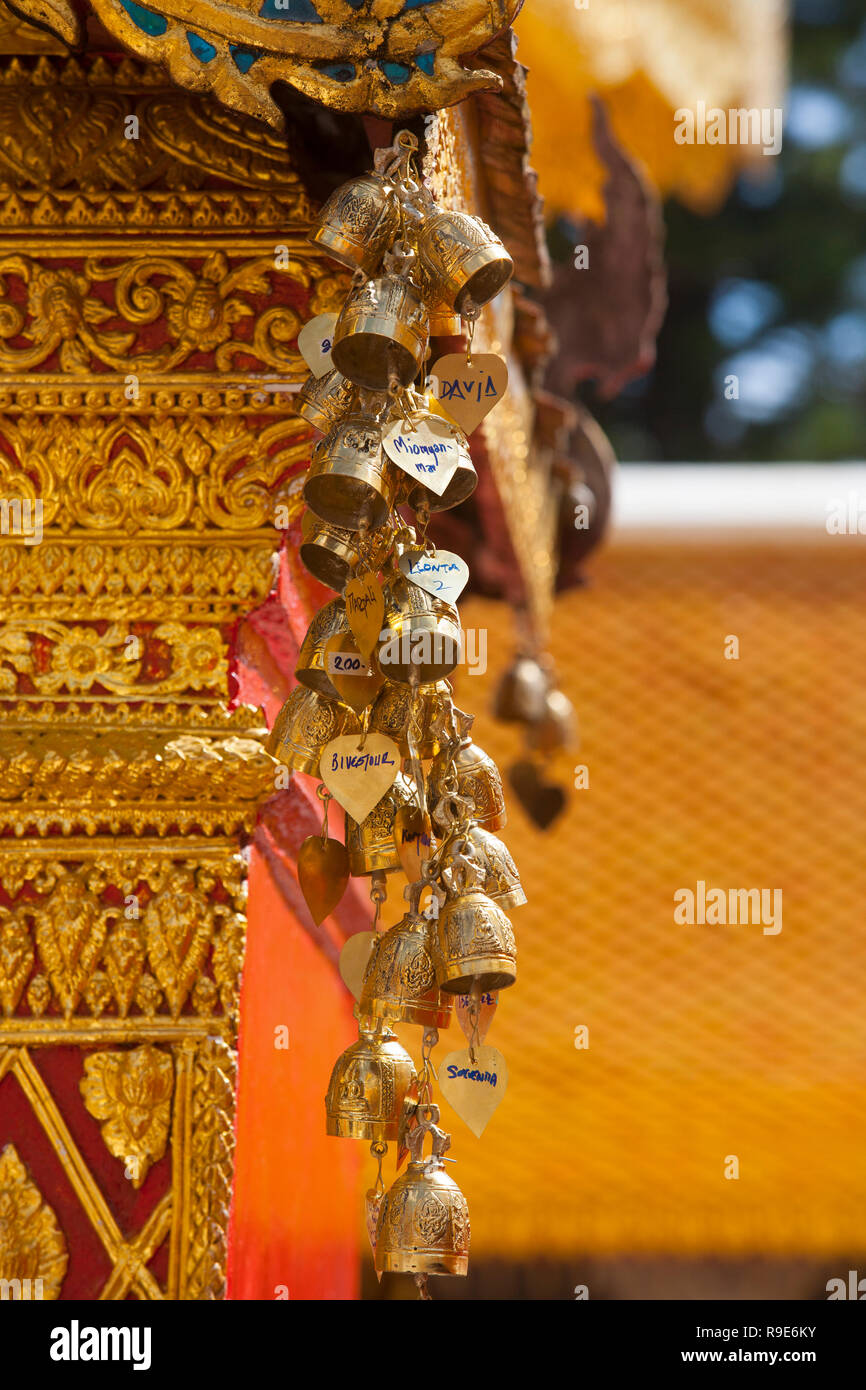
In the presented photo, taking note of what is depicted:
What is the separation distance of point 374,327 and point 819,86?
10329 millimetres

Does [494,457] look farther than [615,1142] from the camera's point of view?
No

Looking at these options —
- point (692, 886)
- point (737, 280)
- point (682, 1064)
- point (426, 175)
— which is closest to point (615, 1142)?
point (682, 1064)

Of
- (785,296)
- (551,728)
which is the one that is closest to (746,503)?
(551,728)

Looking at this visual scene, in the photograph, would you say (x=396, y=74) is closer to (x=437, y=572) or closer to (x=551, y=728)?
(x=437, y=572)

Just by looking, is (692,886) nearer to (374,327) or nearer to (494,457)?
(494,457)

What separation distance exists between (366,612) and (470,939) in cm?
29

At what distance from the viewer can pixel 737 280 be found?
10.6 meters

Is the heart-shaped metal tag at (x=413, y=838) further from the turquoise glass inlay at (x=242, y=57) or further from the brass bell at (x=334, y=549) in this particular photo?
the turquoise glass inlay at (x=242, y=57)

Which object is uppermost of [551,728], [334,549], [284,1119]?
[551,728]

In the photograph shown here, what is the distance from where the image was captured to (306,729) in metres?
1.42

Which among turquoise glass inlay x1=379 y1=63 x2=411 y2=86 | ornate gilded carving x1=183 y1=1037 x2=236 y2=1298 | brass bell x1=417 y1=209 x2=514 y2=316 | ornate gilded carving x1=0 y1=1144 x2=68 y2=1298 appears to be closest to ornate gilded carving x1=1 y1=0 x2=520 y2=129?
turquoise glass inlay x1=379 y1=63 x2=411 y2=86

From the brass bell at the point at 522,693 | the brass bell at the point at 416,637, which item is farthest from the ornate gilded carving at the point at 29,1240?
the brass bell at the point at 522,693

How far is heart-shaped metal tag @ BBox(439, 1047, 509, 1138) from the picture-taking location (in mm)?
1339

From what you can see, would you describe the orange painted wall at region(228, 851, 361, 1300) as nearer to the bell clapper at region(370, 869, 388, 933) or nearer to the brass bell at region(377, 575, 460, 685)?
the bell clapper at region(370, 869, 388, 933)
